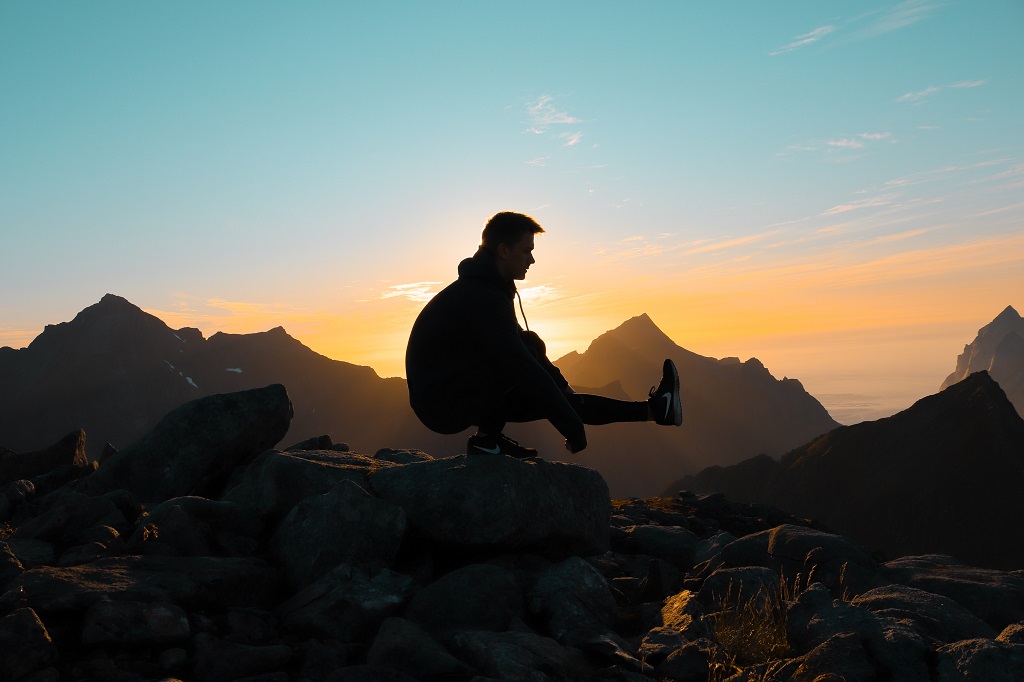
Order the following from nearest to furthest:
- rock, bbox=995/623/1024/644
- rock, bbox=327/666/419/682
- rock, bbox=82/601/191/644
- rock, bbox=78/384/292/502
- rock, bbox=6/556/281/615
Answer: rock, bbox=327/666/419/682, rock, bbox=82/601/191/644, rock, bbox=6/556/281/615, rock, bbox=995/623/1024/644, rock, bbox=78/384/292/502

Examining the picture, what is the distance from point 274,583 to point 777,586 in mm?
4765

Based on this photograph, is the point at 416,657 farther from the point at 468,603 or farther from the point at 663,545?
the point at 663,545

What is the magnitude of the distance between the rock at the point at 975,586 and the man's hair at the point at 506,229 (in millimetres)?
6005

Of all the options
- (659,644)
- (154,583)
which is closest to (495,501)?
(659,644)

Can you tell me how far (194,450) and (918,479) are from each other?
144115 mm

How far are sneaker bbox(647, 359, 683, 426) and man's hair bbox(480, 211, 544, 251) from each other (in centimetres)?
221

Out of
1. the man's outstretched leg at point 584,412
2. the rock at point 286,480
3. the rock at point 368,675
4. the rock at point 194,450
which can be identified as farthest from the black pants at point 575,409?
the rock at point 194,450

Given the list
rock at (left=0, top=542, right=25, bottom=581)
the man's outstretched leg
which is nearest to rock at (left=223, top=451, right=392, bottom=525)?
the man's outstretched leg

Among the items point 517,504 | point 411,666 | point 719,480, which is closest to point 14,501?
point 517,504

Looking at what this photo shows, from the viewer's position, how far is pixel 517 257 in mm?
7871

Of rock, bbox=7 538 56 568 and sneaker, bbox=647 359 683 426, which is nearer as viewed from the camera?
rock, bbox=7 538 56 568

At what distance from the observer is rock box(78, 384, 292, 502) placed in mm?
10961

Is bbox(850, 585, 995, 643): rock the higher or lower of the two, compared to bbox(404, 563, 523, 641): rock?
lower

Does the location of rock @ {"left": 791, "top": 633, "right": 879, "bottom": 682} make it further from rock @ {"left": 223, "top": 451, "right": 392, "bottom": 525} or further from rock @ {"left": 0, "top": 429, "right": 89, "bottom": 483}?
rock @ {"left": 0, "top": 429, "right": 89, "bottom": 483}
